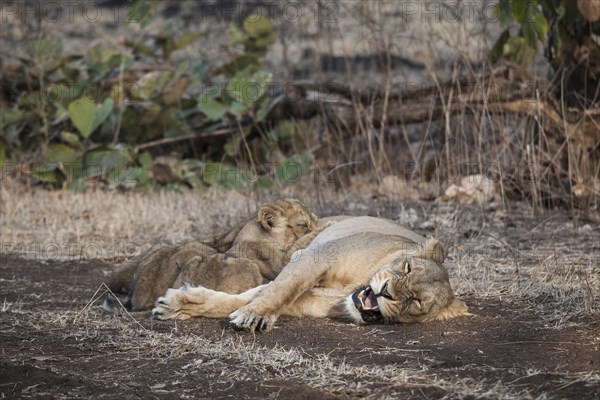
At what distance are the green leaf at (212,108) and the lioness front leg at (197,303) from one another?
514 cm

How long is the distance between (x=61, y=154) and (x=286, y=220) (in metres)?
5.31

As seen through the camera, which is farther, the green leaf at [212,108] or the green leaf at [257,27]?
the green leaf at [257,27]

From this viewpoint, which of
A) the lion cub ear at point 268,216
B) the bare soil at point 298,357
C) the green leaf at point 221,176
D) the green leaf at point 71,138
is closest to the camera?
the bare soil at point 298,357

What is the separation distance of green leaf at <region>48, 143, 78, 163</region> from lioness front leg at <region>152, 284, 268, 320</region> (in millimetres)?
5645

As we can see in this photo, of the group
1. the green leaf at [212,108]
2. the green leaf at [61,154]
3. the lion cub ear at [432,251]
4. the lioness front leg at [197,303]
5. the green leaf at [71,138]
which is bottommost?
the green leaf at [61,154]

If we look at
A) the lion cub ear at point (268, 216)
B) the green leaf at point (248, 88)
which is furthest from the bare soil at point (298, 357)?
the green leaf at point (248, 88)

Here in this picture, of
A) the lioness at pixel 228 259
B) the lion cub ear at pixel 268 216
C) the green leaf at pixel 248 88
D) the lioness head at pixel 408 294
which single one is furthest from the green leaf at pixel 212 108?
the lioness head at pixel 408 294

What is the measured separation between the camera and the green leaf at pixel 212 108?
9.91m

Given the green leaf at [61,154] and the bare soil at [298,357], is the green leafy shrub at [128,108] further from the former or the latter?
the bare soil at [298,357]

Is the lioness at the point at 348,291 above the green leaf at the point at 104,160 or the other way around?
above

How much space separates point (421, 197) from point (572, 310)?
157 inches

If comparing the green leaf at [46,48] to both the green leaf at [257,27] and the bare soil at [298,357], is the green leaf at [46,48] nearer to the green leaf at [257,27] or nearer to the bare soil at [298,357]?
the green leaf at [257,27]

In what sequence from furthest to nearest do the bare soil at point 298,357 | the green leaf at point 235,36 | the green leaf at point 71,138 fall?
the green leaf at point 235,36 < the green leaf at point 71,138 < the bare soil at point 298,357

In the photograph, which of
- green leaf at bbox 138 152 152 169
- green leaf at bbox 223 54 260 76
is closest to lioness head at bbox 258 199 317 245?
green leaf at bbox 138 152 152 169
